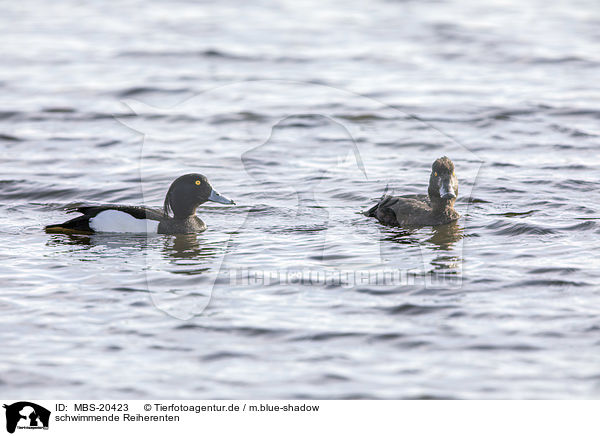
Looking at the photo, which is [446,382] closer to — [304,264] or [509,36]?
[304,264]

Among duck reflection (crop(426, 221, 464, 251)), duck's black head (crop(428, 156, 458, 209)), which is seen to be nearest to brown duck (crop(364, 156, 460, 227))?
duck's black head (crop(428, 156, 458, 209))

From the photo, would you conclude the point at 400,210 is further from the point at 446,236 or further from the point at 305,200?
the point at 305,200

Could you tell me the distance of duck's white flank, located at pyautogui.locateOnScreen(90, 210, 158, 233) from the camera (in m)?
12.0

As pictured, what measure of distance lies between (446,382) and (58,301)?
4181mm

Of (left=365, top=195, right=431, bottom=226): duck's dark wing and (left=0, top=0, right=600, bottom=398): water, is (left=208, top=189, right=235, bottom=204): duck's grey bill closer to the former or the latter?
(left=0, top=0, right=600, bottom=398): water

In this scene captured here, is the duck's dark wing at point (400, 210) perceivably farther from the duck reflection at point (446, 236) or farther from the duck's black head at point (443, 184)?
the duck reflection at point (446, 236)

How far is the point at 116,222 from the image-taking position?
12008 millimetres

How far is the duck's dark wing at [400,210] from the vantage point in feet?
39.7

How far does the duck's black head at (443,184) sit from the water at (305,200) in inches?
16.3
